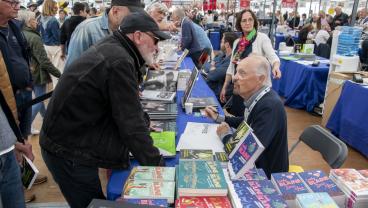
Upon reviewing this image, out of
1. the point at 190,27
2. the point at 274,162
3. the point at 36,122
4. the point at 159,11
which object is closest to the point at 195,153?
the point at 274,162

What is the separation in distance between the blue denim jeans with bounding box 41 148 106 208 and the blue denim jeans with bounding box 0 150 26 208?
0.18 m

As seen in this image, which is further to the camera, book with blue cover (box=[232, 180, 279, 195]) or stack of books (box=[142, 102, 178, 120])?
stack of books (box=[142, 102, 178, 120])

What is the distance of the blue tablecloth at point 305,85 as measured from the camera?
492 cm

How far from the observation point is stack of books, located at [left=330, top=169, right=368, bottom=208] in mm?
1021

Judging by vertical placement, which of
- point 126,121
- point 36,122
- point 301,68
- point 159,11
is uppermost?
point 159,11

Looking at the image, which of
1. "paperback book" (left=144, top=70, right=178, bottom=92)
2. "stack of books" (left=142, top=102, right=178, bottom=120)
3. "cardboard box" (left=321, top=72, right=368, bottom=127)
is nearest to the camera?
"stack of books" (left=142, top=102, right=178, bottom=120)

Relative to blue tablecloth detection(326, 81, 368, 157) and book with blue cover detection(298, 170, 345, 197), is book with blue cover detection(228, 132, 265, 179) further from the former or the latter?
blue tablecloth detection(326, 81, 368, 157)

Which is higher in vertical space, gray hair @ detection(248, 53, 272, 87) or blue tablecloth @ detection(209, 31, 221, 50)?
gray hair @ detection(248, 53, 272, 87)

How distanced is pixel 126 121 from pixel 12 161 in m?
0.71

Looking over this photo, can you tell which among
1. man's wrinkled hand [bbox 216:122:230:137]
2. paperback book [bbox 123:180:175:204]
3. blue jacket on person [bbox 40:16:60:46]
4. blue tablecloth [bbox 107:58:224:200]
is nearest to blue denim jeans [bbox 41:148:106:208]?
blue tablecloth [bbox 107:58:224:200]

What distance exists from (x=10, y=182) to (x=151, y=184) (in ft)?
2.87

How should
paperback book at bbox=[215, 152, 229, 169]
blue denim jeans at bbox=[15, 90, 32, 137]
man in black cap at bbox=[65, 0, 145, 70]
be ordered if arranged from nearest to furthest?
1. paperback book at bbox=[215, 152, 229, 169]
2. man in black cap at bbox=[65, 0, 145, 70]
3. blue denim jeans at bbox=[15, 90, 32, 137]

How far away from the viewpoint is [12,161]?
1573 millimetres

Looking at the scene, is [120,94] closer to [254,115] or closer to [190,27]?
[254,115]
